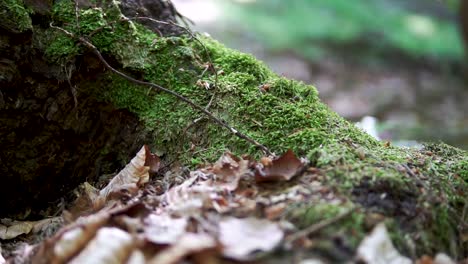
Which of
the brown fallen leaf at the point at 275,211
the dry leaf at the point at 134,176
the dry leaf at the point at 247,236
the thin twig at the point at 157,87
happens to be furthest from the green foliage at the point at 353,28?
the dry leaf at the point at 247,236

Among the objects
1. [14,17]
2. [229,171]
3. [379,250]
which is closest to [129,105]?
[14,17]

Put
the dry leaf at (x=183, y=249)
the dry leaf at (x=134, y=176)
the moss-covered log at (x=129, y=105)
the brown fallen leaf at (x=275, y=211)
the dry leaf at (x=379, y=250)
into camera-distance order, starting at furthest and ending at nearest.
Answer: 1. the moss-covered log at (x=129, y=105)
2. the dry leaf at (x=134, y=176)
3. the brown fallen leaf at (x=275, y=211)
4. the dry leaf at (x=379, y=250)
5. the dry leaf at (x=183, y=249)

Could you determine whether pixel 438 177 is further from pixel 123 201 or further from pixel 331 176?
pixel 123 201

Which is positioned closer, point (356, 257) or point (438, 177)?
point (356, 257)

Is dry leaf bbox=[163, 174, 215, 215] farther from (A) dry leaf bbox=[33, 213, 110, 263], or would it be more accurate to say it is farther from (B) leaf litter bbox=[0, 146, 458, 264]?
(A) dry leaf bbox=[33, 213, 110, 263]

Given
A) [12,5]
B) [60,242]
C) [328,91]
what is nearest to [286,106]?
[60,242]

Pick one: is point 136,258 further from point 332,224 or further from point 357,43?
point 357,43

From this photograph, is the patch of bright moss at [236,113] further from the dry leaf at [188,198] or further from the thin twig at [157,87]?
the dry leaf at [188,198]
